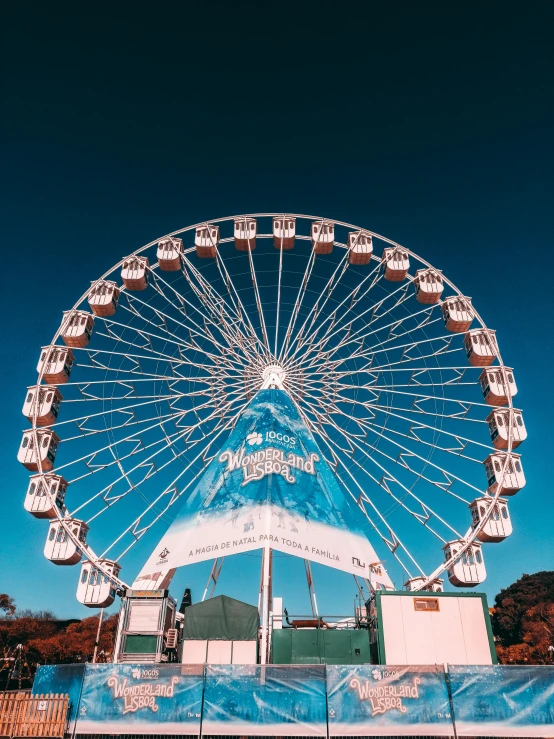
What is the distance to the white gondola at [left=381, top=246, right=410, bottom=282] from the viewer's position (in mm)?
25891

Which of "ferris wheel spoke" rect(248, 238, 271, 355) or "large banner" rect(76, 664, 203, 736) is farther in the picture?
"ferris wheel spoke" rect(248, 238, 271, 355)

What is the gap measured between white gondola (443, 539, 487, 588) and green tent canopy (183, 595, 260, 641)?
7321mm

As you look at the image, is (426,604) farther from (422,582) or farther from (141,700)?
(141,700)

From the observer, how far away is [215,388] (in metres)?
25.0

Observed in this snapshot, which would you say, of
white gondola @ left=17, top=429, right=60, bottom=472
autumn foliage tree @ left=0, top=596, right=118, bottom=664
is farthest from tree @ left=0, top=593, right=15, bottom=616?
white gondola @ left=17, top=429, right=60, bottom=472

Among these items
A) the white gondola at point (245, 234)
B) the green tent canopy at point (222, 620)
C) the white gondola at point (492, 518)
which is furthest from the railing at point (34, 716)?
the white gondola at point (245, 234)

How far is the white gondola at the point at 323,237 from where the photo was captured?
86.5ft

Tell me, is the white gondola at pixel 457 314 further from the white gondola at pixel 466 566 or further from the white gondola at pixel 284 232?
the white gondola at pixel 466 566

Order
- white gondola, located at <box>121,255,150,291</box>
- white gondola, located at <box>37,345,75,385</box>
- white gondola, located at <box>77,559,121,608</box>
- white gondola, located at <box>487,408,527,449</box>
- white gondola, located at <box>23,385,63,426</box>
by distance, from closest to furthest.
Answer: white gondola, located at <box>77,559,121,608</box> → white gondola, located at <box>487,408,527,449</box> → white gondola, located at <box>23,385,63,426</box> → white gondola, located at <box>37,345,75,385</box> → white gondola, located at <box>121,255,150,291</box>

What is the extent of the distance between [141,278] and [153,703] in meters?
18.0

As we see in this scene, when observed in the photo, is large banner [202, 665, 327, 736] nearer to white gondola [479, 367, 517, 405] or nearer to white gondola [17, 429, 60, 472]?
white gondola [17, 429, 60, 472]

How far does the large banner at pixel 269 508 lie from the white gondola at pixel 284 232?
8.35m

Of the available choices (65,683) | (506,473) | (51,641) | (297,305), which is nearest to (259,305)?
(297,305)

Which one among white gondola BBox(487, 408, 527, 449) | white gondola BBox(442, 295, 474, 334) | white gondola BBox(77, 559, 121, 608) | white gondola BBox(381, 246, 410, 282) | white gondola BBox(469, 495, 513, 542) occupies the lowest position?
white gondola BBox(77, 559, 121, 608)
